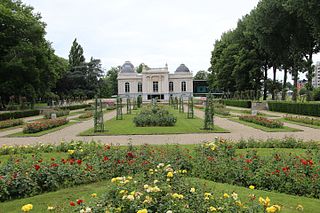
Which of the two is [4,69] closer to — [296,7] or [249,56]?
[296,7]

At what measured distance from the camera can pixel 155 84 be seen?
86.3 meters

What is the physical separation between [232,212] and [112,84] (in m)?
98.8

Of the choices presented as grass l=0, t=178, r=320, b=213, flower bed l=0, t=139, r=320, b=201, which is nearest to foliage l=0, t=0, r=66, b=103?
flower bed l=0, t=139, r=320, b=201

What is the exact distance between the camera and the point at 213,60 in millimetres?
68062

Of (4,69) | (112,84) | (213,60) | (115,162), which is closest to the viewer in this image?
(115,162)

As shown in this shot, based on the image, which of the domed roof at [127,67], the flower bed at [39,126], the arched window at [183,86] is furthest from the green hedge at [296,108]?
the domed roof at [127,67]

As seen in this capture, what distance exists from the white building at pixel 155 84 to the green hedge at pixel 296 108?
48.8m

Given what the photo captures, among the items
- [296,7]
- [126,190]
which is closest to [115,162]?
[126,190]

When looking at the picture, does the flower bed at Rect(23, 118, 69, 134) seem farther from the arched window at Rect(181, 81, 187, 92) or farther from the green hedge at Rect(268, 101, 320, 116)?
the arched window at Rect(181, 81, 187, 92)

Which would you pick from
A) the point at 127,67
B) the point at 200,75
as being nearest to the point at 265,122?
the point at 127,67

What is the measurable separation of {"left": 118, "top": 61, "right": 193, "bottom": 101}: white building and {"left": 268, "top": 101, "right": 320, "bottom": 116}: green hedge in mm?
48768

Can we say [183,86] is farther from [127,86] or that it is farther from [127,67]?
[127,67]

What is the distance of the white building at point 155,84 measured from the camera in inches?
3369

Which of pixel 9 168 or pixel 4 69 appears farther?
pixel 4 69
